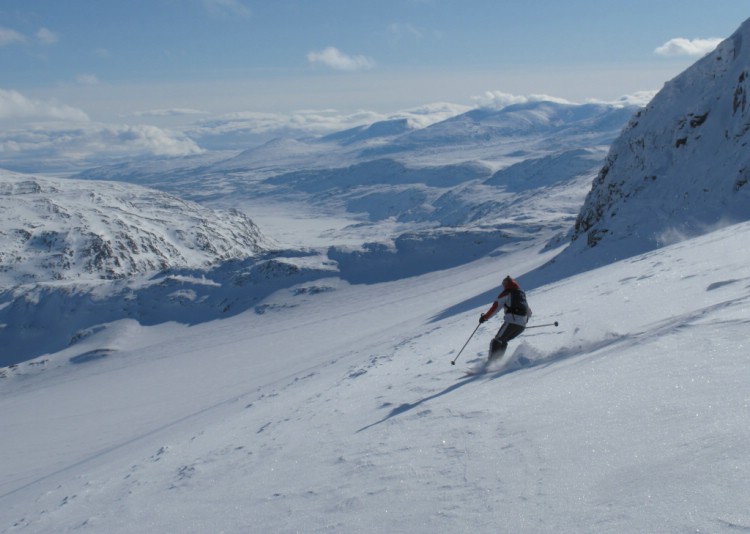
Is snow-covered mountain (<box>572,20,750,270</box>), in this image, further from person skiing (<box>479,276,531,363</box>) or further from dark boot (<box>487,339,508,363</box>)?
dark boot (<box>487,339,508,363</box>)

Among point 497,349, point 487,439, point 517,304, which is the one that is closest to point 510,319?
point 517,304

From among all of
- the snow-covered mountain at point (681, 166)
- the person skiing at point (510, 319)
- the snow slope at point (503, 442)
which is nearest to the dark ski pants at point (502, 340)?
the person skiing at point (510, 319)

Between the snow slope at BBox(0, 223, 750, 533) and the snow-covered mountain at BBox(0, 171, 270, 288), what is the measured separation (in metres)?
120

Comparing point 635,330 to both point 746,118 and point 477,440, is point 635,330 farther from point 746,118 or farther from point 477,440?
point 746,118

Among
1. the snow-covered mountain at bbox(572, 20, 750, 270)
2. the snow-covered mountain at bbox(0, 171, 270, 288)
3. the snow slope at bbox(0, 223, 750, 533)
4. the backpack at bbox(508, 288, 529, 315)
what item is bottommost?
the snow slope at bbox(0, 223, 750, 533)

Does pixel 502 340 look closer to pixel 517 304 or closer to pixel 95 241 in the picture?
pixel 517 304

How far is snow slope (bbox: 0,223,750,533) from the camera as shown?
511cm

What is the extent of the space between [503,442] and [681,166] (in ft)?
100

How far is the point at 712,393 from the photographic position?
5973 millimetres

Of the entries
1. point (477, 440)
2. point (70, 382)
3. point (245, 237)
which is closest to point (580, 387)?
point (477, 440)

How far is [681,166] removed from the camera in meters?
32.0

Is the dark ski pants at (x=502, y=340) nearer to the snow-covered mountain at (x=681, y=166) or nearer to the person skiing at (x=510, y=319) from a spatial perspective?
the person skiing at (x=510, y=319)

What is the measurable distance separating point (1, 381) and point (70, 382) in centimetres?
1312

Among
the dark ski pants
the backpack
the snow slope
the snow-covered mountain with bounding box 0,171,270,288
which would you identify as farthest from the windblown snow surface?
the snow-covered mountain with bounding box 0,171,270,288
